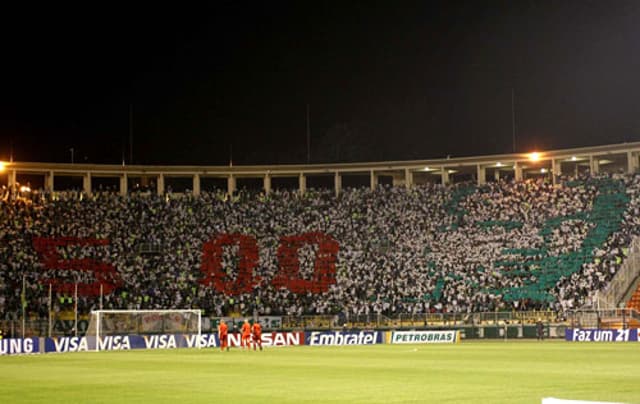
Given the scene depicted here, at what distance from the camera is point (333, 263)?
255ft

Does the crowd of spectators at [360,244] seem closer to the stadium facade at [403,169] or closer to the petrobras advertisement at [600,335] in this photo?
the stadium facade at [403,169]

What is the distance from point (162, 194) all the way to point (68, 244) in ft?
42.4

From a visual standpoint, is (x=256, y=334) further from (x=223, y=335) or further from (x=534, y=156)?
(x=534, y=156)

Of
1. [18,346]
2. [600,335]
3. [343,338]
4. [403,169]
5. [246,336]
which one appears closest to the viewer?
[18,346]

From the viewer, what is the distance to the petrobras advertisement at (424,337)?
6203 cm

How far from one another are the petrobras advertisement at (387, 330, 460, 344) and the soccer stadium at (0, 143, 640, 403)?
0.40 ft

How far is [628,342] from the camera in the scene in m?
53.8

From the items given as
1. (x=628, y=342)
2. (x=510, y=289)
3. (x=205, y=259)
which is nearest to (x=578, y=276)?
(x=510, y=289)

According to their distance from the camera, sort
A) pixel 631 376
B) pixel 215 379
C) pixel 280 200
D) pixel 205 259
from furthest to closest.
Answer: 1. pixel 280 200
2. pixel 205 259
3. pixel 215 379
4. pixel 631 376

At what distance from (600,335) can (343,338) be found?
14.9 m

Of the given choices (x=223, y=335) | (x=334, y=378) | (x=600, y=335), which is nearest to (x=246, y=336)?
(x=223, y=335)

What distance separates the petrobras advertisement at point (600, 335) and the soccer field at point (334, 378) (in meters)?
10.9

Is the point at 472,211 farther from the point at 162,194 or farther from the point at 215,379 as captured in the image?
the point at 215,379

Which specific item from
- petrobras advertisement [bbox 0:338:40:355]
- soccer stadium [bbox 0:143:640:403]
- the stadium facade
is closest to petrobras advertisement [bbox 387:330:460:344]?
soccer stadium [bbox 0:143:640:403]
